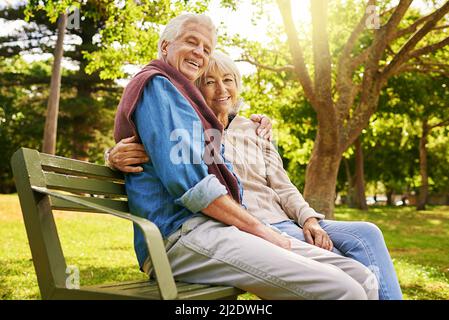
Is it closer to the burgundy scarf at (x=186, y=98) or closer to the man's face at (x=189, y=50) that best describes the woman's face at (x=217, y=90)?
the man's face at (x=189, y=50)

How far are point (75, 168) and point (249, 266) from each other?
102cm

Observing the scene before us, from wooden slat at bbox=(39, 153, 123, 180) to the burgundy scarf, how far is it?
26 centimetres

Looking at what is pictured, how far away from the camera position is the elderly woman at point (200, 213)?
206 centimetres

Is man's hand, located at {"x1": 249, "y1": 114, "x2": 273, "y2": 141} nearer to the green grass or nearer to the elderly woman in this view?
the elderly woman

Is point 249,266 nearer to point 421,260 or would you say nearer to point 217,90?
point 217,90

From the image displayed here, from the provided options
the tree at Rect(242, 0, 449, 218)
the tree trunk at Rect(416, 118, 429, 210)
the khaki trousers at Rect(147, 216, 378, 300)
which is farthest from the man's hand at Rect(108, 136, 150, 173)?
the tree trunk at Rect(416, 118, 429, 210)

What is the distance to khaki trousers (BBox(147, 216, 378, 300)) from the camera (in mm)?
2039

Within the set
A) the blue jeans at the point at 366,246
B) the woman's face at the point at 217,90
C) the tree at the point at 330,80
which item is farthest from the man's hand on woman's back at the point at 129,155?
the tree at the point at 330,80

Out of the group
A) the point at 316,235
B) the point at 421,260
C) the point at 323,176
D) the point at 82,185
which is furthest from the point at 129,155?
the point at 421,260

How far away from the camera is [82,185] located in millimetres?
2535

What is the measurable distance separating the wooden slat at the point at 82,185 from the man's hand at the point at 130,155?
195 millimetres
